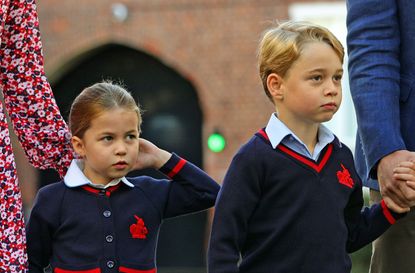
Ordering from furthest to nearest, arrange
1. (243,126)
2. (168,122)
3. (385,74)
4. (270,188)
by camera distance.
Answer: (168,122) → (243,126) → (385,74) → (270,188)

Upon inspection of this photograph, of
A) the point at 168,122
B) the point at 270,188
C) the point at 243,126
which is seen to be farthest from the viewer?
the point at 168,122

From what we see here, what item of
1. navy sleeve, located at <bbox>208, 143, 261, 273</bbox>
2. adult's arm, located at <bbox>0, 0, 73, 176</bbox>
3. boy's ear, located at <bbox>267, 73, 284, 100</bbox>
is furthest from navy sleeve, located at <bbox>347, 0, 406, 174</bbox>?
adult's arm, located at <bbox>0, 0, 73, 176</bbox>

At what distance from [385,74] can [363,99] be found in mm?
114

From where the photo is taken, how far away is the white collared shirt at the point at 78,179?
3.57 meters

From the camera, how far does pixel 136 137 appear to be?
357 centimetres

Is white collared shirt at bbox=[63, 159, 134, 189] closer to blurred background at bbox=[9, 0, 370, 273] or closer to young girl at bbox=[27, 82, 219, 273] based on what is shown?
young girl at bbox=[27, 82, 219, 273]

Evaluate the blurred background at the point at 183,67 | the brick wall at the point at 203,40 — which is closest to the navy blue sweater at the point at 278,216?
the blurred background at the point at 183,67

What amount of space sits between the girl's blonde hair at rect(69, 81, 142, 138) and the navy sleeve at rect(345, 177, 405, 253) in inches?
31.4

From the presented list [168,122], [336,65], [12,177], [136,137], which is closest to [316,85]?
[336,65]

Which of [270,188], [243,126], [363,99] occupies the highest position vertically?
[363,99]

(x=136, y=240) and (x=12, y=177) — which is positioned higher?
(x=12, y=177)

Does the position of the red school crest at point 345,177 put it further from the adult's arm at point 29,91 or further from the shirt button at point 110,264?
the adult's arm at point 29,91

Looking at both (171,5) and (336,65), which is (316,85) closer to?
(336,65)

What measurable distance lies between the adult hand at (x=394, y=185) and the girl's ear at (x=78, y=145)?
3.40 feet
